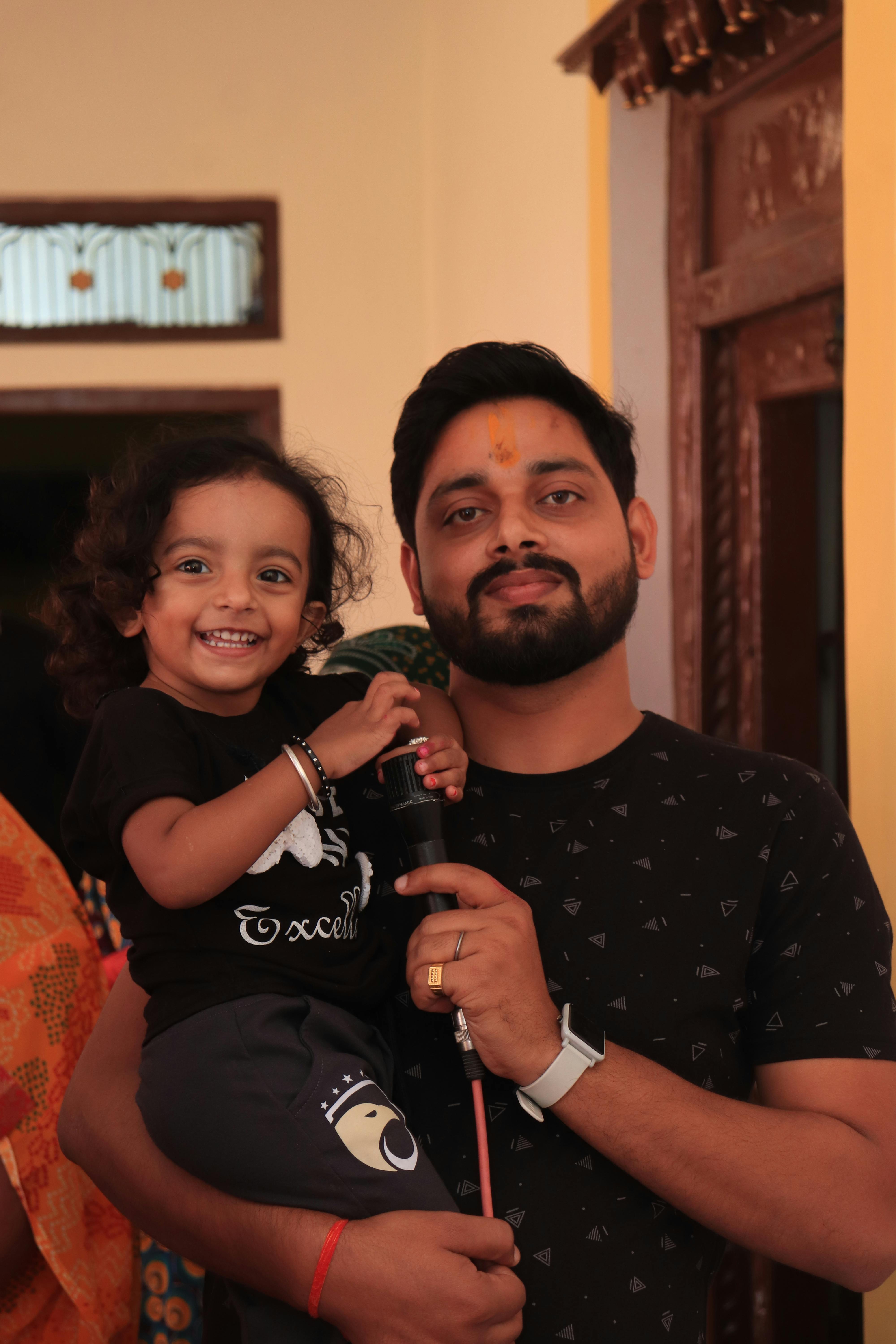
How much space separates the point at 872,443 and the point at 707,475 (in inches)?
37.2

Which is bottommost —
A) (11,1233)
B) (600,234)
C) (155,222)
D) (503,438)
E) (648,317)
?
(11,1233)

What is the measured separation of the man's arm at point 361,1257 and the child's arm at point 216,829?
0.31m

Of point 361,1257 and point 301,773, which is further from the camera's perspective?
point 301,773

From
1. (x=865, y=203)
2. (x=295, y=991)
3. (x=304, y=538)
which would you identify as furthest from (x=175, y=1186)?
(x=865, y=203)

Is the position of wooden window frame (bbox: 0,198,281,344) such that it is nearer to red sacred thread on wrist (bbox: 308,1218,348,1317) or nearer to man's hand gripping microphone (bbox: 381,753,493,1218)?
man's hand gripping microphone (bbox: 381,753,493,1218)

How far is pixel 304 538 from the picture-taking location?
1.48 metres

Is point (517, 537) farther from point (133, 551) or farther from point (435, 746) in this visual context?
point (133, 551)

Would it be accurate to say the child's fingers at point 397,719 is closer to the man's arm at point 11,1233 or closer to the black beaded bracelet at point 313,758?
the black beaded bracelet at point 313,758

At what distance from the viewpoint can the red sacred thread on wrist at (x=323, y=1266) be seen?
1142 millimetres

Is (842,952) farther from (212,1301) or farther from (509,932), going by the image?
(212,1301)

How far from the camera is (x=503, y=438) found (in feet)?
5.08

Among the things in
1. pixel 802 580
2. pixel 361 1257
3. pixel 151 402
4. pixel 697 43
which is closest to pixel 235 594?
pixel 361 1257

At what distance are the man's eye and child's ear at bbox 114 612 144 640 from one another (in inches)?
15.9

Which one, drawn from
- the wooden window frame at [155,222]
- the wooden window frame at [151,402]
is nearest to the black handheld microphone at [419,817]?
the wooden window frame at [151,402]
